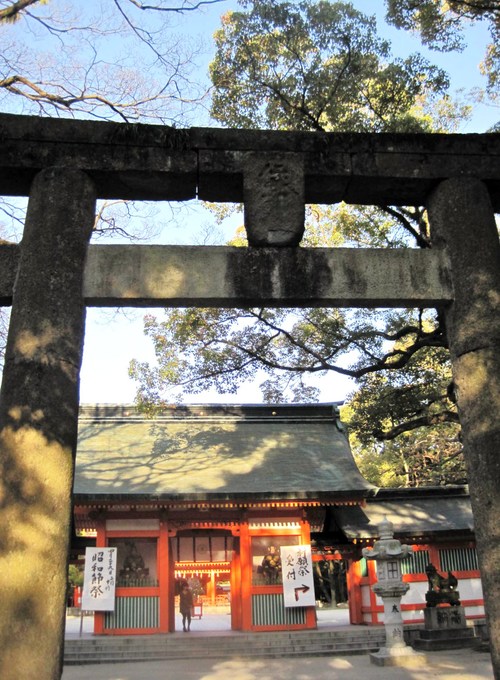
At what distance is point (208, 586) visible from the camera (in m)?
34.2

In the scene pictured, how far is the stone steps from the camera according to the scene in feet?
42.2

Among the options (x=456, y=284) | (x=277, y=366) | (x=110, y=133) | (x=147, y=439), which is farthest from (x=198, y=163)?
(x=147, y=439)

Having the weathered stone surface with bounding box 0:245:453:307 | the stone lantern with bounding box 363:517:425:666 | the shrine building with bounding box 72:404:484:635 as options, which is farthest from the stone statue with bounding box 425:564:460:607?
the weathered stone surface with bounding box 0:245:453:307

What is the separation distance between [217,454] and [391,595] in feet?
24.8

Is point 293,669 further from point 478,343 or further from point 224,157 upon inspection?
point 224,157

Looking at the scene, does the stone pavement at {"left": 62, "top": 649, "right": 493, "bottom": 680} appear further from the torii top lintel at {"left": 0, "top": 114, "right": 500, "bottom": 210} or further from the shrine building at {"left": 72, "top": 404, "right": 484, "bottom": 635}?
the torii top lintel at {"left": 0, "top": 114, "right": 500, "bottom": 210}

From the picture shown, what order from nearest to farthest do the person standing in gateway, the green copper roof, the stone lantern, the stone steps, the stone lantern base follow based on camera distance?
1. the stone lantern base
2. the stone lantern
3. the stone steps
4. the green copper roof
5. the person standing in gateway

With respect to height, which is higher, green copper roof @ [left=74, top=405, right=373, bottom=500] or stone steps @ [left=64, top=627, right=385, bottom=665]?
green copper roof @ [left=74, top=405, right=373, bottom=500]

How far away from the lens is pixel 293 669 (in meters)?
11.0

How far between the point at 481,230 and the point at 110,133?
2.98 metres

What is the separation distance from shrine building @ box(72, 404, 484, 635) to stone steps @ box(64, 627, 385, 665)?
89cm

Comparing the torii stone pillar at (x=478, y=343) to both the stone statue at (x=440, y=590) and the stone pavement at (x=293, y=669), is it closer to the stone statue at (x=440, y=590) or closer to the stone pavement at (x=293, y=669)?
the stone pavement at (x=293, y=669)

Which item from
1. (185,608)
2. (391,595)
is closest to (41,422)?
(391,595)

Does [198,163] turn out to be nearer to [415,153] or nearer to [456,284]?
[415,153]
